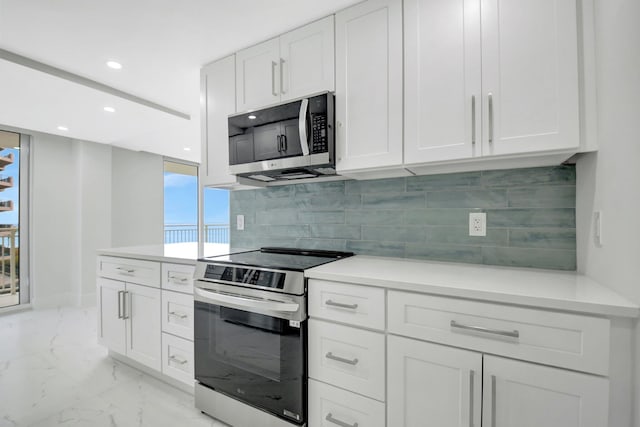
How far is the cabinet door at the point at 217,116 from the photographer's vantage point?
7.23 feet

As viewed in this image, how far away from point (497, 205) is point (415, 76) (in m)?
0.82

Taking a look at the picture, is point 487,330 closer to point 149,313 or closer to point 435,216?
point 435,216

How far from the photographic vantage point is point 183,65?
238 centimetres

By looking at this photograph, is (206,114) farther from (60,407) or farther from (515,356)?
(515,356)

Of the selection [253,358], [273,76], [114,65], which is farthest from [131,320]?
[273,76]

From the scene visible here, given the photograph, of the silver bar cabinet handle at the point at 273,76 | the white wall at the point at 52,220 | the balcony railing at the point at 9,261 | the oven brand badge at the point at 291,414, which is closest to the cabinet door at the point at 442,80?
the silver bar cabinet handle at the point at 273,76

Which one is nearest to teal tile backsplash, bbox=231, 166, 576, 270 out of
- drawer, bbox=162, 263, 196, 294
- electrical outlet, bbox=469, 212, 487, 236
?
electrical outlet, bbox=469, 212, 487, 236

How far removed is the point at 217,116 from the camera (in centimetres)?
227

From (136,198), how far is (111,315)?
3229mm

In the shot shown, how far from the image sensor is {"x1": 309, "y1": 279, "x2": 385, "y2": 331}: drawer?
1312mm

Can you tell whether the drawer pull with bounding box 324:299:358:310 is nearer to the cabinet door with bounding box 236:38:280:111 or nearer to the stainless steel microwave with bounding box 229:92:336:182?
the stainless steel microwave with bounding box 229:92:336:182

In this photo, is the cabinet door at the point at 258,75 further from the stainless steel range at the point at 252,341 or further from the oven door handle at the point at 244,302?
the oven door handle at the point at 244,302

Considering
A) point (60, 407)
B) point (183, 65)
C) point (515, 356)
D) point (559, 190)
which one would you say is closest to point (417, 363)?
point (515, 356)

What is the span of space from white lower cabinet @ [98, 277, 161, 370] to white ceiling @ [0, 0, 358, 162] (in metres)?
1.71
